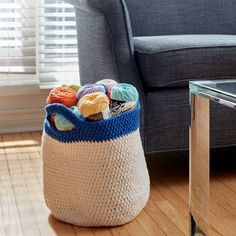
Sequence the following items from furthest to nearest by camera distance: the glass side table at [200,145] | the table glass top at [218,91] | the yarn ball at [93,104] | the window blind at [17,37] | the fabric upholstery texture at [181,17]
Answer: the window blind at [17,37], the fabric upholstery texture at [181,17], the yarn ball at [93,104], the glass side table at [200,145], the table glass top at [218,91]

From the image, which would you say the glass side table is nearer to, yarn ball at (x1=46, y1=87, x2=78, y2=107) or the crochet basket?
the crochet basket

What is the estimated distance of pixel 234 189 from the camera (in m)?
1.83

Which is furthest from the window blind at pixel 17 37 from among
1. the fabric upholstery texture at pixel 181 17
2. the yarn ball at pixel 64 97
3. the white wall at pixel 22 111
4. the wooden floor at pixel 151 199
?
the yarn ball at pixel 64 97

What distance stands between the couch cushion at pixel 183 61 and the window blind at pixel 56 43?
836mm


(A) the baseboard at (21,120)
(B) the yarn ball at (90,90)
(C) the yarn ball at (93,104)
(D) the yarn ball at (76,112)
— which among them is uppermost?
(B) the yarn ball at (90,90)

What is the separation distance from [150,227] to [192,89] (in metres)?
0.47

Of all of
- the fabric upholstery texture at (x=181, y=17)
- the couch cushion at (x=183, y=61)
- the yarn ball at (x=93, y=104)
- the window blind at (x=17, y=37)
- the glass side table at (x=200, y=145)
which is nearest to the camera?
the glass side table at (x=200, y=145)

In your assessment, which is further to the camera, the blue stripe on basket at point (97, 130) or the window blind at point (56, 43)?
the window blind at point (56, 43)

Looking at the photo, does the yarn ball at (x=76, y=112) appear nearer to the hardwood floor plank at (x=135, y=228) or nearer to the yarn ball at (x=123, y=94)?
the yarn ball at (x=123, y=94)

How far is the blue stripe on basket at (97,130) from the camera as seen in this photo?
150 centimetres

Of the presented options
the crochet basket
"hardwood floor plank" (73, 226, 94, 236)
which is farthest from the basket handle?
"hardwood floor plank" (73, 226, 94, 236)

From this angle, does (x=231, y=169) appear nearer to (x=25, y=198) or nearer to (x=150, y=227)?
(x=150, y=227)

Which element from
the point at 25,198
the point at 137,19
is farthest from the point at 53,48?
the point at 25,198

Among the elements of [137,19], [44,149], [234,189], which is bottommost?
[234,189]
